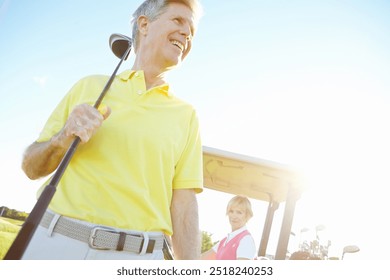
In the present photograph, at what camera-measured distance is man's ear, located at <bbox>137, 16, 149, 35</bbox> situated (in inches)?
60.5

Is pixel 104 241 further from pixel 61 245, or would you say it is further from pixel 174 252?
pixel 174 252

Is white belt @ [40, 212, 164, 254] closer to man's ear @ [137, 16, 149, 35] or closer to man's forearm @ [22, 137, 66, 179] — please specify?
man's forearm @ [22, 137, 66, 179]

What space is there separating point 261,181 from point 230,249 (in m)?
0.95

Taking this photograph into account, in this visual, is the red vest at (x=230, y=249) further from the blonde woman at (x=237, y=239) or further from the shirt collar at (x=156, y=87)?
the shirt collar at (x=156, y=87)

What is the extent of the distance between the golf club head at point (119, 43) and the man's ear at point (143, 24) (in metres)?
0.31

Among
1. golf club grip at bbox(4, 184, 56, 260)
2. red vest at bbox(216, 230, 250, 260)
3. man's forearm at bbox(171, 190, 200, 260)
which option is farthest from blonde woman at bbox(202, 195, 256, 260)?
golf club grip at bbox(4, 184, 56, 260)

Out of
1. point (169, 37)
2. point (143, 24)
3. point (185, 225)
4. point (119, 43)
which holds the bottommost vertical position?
point (185, 225)

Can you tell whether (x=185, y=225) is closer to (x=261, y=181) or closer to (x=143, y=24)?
(x=143, y=24)

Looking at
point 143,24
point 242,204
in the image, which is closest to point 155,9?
point 143,24

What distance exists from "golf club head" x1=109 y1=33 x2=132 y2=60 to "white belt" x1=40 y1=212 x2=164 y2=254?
638mm

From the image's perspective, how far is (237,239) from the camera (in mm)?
2857

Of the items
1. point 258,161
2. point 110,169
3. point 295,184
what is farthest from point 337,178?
point 110,169

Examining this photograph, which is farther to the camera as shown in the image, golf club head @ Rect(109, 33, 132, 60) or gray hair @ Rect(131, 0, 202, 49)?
gray hair @ Rect(131, 0, 202, 49)
